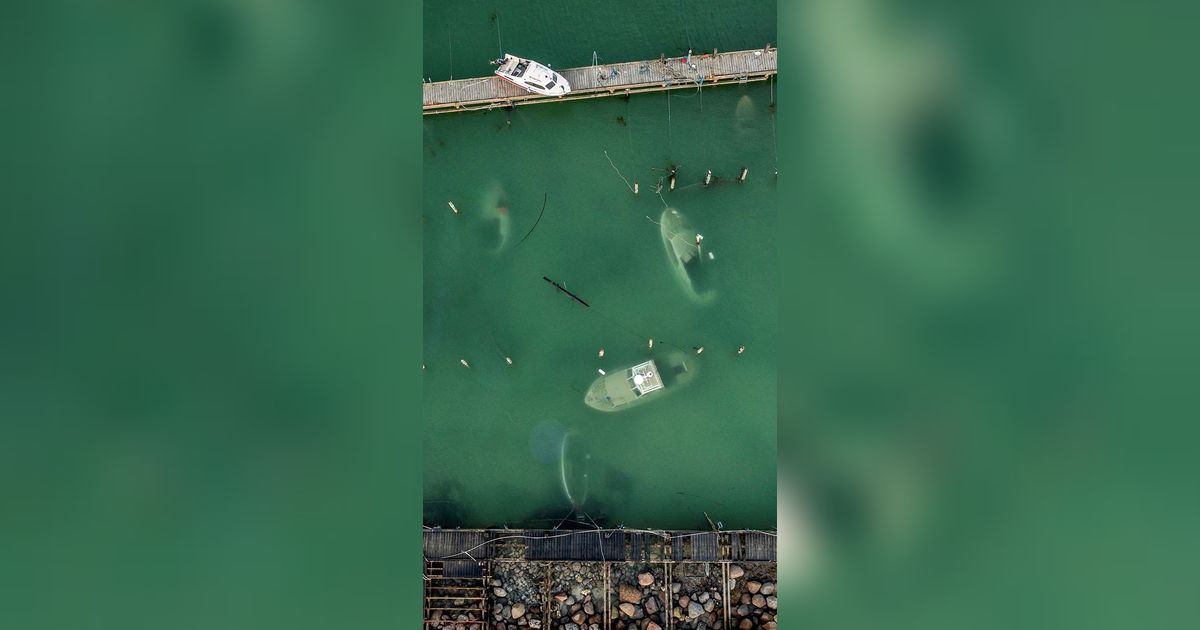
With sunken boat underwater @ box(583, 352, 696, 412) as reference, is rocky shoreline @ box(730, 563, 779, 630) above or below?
below

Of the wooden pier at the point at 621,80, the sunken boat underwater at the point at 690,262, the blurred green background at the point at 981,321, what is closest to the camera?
the blurred green background at the point at 981,321

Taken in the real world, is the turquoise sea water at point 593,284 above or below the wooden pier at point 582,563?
above

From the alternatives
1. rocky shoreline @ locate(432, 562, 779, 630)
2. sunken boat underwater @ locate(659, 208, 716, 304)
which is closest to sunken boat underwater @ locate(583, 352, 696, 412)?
sunken boat underwater @ locate(659, 208, 716, 304)

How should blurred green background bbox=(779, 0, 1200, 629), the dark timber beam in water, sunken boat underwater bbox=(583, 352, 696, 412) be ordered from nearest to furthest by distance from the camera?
blurred green background bbox=(779, 0, 1200, 629) < sunken boat underwater bbox=(583, 352, 696, 412) < the dark timber beam in water

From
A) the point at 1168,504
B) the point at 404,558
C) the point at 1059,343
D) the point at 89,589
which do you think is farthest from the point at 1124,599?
the point at 89,589

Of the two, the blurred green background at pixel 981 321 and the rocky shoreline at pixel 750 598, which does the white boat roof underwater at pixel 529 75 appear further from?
the blurred green background at pixel 981 321

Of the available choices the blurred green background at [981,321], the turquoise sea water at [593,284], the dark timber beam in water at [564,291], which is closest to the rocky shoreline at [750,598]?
the turquoise sea water at [593,284]

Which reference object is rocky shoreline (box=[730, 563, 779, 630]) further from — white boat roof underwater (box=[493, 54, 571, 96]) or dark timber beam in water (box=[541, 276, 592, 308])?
white boat roof underwater (box=[493, 54, 571, 96])

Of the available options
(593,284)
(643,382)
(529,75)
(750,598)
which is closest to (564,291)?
(593,284)
